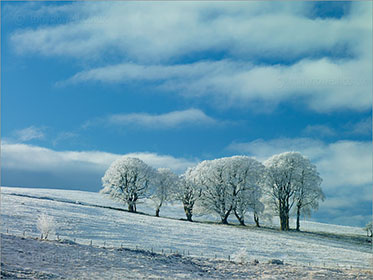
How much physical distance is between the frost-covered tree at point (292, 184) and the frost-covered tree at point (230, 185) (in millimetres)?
2964

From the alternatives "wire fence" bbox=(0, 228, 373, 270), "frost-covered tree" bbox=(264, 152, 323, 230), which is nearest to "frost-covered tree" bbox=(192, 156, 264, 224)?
"frost-covered tree" bbox=(264, 152, 323, 230)

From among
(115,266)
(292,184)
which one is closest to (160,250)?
(115,266)

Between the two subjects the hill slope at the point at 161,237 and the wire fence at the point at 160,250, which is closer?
the wire fence at the point at 160,250

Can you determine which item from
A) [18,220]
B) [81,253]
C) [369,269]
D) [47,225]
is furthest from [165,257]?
[369,269]

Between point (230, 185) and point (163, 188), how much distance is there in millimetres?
14383

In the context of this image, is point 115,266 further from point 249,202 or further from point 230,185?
point 230,185

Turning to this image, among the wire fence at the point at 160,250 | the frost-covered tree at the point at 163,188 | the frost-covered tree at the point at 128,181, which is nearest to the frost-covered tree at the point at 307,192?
the frost-covered tree at the point at 163,188

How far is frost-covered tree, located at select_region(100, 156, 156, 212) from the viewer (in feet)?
247

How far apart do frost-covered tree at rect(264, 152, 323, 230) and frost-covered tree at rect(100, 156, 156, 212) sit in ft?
73.0

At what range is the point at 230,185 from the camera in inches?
2719

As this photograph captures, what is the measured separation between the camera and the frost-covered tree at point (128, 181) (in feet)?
247

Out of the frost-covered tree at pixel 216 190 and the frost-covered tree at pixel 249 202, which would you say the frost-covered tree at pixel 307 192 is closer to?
the frost-covered tree at pixel 249 202

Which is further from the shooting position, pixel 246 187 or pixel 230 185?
pixel 230 185

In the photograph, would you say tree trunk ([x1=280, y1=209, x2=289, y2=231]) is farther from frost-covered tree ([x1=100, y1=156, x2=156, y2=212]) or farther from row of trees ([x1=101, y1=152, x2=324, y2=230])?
frost-covered tree ([x1=100, y1=156, x2=156, y2=212])
